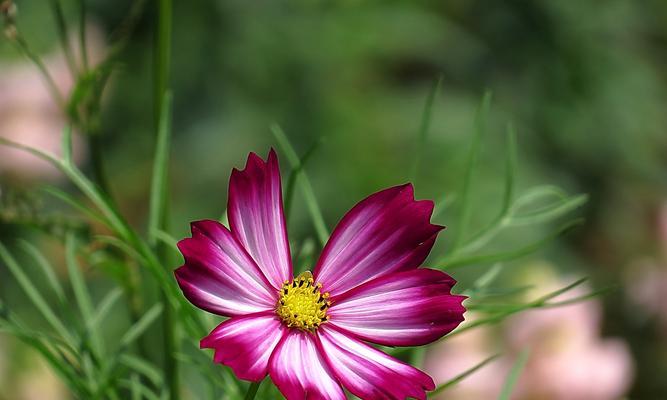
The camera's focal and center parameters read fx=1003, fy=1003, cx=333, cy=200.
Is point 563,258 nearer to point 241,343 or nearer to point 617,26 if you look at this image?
point 617,26

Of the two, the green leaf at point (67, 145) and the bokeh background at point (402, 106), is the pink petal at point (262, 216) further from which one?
the bokeh background at point (402, 106)

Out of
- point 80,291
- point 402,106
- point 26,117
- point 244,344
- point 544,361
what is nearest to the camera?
point 244,344

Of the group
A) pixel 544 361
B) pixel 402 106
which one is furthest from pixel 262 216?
pixel 402 106

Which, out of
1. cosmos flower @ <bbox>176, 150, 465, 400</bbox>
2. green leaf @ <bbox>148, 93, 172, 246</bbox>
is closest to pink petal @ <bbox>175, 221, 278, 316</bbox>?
cosmos flower @ <bbox>176, 150, 465, 400</bbox>

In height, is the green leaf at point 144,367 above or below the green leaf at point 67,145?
below

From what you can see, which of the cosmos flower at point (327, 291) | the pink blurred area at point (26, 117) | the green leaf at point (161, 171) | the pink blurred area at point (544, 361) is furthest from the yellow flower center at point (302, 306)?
the pink blurred area at point (26, 117)

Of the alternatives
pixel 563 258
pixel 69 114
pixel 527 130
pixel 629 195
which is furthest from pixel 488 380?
Result: pixel 629 195

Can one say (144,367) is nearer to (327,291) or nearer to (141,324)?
(141,324)
